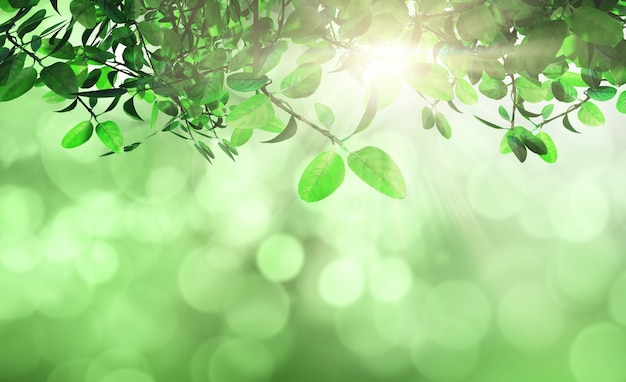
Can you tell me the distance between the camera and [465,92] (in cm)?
68

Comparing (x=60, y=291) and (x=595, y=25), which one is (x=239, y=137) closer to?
(x=595, y=25)

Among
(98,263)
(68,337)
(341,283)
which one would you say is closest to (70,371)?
(68,337)

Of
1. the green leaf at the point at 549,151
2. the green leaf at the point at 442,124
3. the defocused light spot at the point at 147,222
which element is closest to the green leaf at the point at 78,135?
the green leaf at the point at 442,124

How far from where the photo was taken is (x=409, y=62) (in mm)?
418

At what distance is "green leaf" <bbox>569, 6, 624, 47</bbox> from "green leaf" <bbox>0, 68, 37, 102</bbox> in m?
0.42

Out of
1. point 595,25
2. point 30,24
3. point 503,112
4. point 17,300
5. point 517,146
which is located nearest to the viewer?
point 595,25

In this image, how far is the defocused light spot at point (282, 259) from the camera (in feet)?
17.0

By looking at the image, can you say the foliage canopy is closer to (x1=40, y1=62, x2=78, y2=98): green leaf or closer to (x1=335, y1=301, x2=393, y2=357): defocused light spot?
(x1=40, y1=62, x2=78, y2=98): green leaf

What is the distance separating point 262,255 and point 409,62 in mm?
4882

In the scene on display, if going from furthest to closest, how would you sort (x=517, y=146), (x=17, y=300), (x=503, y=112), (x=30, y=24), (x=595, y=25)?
1. (x=17, y=300)
2. (x=503, y=112)
3. (x=517, y=146)
4. (x=30, y=24)
5. (x=595, y=25)

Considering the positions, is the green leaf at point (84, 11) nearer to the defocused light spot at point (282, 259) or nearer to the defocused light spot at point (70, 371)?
the defocused light spot at point (282, 259)

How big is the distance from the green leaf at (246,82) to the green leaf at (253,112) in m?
0.02

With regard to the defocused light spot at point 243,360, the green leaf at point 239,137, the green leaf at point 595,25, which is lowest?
the defocused light spot at point 243,360

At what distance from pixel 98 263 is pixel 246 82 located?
4.97m
